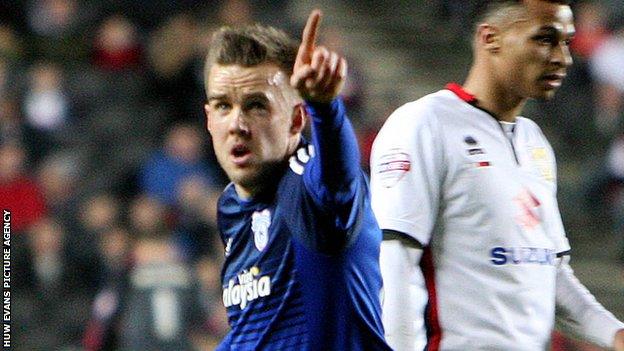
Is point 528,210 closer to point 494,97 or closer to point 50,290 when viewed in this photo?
point 494,97

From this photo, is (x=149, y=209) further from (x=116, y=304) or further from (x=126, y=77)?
(x=126, y=77)

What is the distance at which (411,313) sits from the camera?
3.26 metres

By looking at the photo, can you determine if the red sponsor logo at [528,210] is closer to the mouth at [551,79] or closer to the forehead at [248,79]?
the mouth at [551,79]

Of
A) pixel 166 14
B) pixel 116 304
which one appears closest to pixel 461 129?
pixel 116 304

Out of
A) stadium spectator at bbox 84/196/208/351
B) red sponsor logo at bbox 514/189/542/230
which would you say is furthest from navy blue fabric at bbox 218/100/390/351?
stadium spectator at bbox 84/196/208/351

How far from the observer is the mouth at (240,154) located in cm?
309

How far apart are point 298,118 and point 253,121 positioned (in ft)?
0.45

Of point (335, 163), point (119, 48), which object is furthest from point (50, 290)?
point (335, 163)

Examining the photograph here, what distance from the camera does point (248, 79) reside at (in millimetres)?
3154

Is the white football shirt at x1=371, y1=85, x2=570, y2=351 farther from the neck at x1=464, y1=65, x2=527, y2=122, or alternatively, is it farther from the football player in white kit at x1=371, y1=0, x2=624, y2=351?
the neck at x1=464, y1=65, x2=527, y2=122

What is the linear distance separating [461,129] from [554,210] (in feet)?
1.15

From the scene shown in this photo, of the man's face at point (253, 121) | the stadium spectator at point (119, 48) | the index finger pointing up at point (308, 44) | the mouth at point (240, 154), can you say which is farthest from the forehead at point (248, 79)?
the stadium spectator at point (119, 48)

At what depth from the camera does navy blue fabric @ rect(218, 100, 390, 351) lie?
2.86m

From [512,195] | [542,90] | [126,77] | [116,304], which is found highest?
[126,77]
